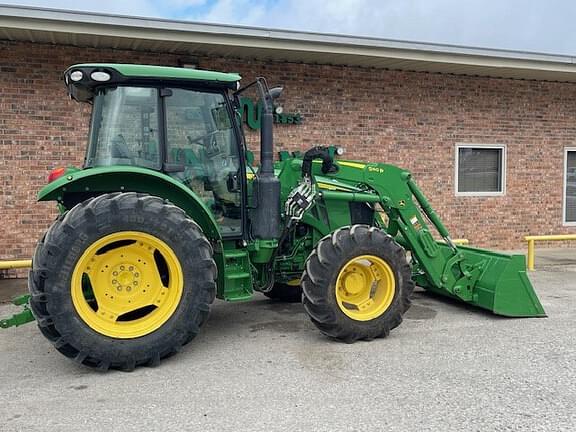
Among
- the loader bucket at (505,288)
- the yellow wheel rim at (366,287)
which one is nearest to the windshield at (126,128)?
the yellow wheel rim at (366,287)

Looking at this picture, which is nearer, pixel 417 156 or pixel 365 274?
pixel 365 274

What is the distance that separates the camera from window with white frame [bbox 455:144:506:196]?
430 inches

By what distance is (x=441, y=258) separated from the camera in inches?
231

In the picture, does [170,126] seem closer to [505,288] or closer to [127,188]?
[127,188]

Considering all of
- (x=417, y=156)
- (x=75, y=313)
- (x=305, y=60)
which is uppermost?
(x=305, y=60)

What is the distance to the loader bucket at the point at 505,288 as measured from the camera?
226 inches

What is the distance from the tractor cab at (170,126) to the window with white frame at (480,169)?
22.9 ft

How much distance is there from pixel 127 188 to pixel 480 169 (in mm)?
8388

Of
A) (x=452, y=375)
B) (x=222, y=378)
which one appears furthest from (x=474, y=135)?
(x=222, y=378)

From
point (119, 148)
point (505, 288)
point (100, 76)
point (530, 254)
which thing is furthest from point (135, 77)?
point (530, 254)

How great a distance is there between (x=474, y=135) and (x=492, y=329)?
6239mm

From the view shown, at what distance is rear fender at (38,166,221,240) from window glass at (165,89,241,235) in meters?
0.19

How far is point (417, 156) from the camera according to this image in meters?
10.5

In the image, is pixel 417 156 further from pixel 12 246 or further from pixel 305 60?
pixel 12 246
